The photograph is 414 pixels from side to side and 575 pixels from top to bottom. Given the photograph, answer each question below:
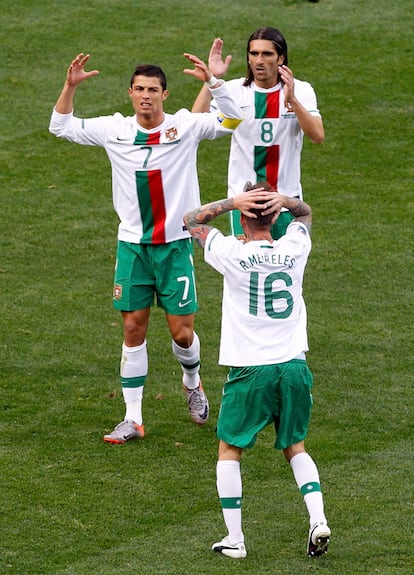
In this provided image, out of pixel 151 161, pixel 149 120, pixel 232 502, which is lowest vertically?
pixel 232 502

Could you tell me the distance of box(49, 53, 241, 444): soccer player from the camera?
848 centimetres

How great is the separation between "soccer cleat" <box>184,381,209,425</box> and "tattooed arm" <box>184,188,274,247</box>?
2115 mm

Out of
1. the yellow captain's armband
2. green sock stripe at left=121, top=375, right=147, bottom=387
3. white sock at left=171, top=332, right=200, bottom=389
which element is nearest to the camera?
the yellow captain's armband

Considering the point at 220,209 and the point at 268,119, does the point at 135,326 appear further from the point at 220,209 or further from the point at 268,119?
the point at 220,209

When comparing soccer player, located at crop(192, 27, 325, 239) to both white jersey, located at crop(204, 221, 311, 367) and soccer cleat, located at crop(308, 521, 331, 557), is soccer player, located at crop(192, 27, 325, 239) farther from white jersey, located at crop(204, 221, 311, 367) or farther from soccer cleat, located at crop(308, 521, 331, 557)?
soccer cleat, located at crop(308, 521, 331, 557)

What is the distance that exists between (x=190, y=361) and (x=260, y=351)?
2.20m

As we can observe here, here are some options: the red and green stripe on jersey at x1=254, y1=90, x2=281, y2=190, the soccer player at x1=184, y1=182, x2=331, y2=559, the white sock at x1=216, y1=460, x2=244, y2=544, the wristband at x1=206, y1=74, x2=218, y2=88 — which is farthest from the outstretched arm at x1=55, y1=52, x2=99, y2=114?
the white sock at x1=216, y1=460, x2=244, y2=544

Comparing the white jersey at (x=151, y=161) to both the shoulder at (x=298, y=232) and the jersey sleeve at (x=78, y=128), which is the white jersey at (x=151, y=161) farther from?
the shoulder at (x=298, y=232)

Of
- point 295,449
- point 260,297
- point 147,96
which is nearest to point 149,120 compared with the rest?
point 147,96

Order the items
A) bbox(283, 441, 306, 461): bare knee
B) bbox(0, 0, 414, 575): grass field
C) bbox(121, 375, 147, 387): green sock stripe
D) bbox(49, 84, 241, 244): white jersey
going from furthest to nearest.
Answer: bbox(121, 375, 147, 387): green sock stripe → bbox(49, 84, 241, 244): white jersey → bbox(0, 0, 414, 575): grass field → bbox(283, 441, 306, 461): bare knee

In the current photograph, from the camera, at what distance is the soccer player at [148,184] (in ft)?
27.8

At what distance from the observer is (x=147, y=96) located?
838cm

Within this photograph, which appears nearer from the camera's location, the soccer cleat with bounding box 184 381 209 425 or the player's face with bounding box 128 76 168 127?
the player's face with bounding box 128 76 168 127

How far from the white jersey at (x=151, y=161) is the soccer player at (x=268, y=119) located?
11.0 inches
